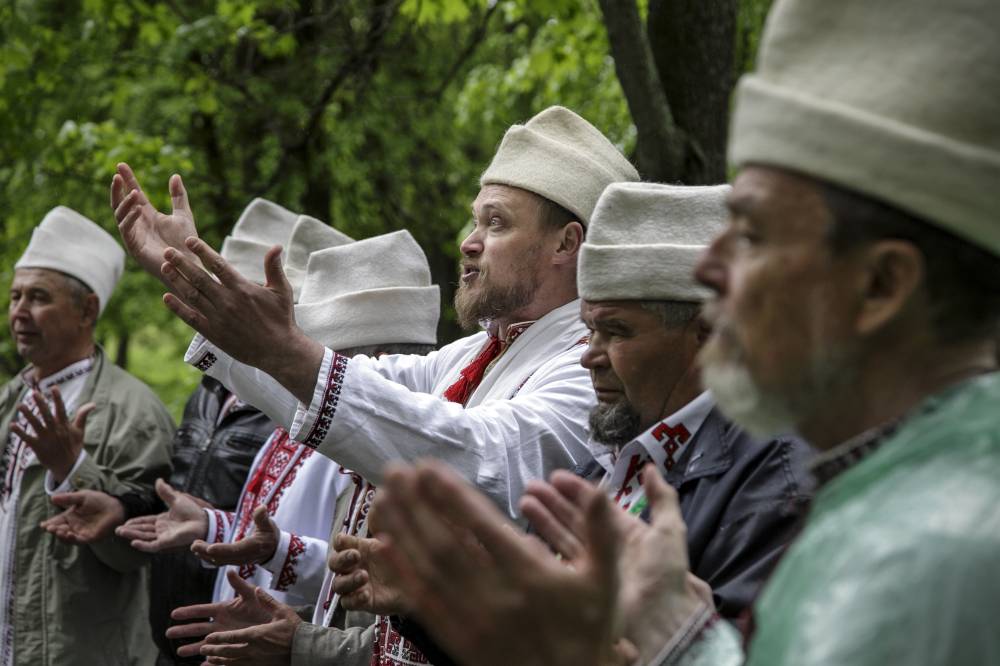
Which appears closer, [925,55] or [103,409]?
[925,55]

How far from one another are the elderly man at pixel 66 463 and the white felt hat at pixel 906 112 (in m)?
4.17

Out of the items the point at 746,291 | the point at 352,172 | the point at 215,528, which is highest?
the point at 746,291

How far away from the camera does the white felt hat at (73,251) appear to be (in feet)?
21.0

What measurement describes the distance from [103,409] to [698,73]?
10.2ft

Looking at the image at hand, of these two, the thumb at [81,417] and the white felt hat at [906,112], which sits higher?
the white felt hat at [906,112]

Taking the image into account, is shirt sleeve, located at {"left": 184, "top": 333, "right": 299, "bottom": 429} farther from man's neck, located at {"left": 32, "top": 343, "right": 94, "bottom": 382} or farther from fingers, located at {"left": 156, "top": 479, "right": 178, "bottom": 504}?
man's neck, located at {"left": 32, "top": 343, "right": 94, "bottom": 382}

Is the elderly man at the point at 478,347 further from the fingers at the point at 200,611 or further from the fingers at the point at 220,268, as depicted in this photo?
the fingers at the point at 200,611

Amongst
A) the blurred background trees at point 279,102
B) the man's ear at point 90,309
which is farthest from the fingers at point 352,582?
the blurred background trees at point 279,102

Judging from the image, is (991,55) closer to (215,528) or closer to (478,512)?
(478,512)

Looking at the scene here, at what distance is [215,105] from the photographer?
9531mm

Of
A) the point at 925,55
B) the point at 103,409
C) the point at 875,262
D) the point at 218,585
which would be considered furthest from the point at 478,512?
the point at 103,409

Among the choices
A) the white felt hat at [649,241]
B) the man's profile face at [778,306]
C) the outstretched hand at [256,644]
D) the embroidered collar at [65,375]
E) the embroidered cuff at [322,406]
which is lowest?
the embroidered collar at [65,375]

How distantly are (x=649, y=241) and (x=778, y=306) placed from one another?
54.6 inches

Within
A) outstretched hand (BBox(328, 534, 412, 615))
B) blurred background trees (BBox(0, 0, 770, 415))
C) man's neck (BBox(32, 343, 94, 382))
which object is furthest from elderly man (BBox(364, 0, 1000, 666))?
blurred background trees (BBox(0, 0, 770, 415))
